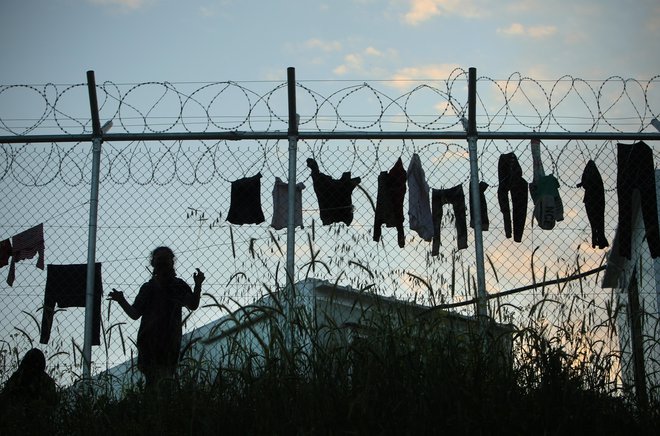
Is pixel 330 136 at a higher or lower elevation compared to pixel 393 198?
higher

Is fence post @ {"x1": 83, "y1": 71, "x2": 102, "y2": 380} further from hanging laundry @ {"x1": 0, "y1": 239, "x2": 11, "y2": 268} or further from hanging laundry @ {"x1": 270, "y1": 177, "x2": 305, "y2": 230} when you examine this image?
hanging laundry @ {"x1": 270, "y1": 177, "x2": 305, "y2": 230}

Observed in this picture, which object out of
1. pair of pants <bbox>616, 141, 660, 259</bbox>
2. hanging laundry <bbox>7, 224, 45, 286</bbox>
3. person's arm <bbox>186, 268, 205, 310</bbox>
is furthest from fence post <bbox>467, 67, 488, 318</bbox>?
hanging laundry <bbox>7, 224, 45, 286</bbox>

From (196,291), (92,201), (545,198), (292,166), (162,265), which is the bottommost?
(196,291)

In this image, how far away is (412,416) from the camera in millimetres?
3510

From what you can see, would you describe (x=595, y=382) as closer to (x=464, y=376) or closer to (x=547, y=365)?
(x=547, y=365)

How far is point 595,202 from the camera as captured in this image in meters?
8.34

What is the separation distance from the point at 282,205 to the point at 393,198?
3.48 ft

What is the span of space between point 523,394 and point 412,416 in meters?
0.60

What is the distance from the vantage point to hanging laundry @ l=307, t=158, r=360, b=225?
812 cm

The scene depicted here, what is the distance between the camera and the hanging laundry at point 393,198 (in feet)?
25.9

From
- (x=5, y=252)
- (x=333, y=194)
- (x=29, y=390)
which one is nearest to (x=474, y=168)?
(x=333, y=194)

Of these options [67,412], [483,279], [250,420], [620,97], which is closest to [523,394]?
[250,420]

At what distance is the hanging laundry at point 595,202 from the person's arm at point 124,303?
174 inches

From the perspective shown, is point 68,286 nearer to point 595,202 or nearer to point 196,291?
point 196,291
